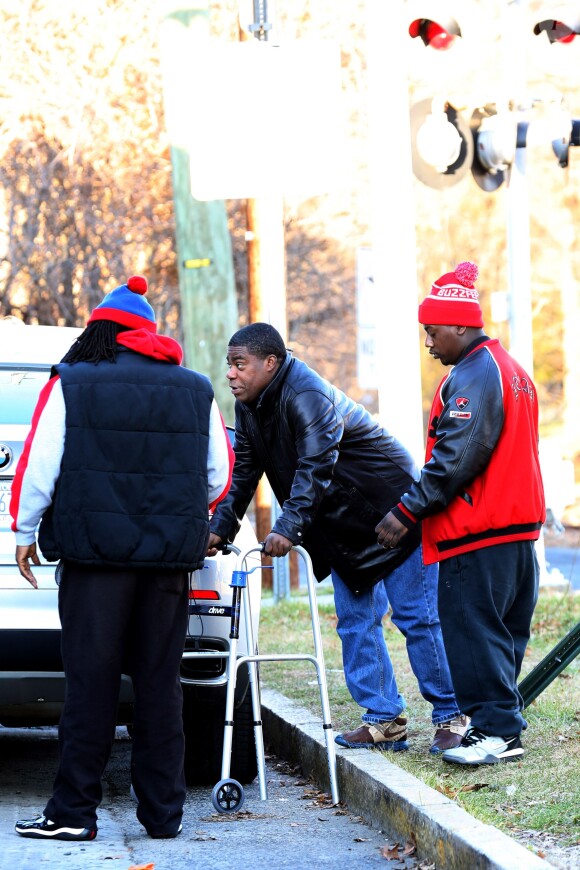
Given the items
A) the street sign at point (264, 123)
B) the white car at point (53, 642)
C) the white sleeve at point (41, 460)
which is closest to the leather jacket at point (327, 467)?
the white car at point (53, 642)

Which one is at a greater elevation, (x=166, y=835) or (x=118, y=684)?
(x=118, y=684)

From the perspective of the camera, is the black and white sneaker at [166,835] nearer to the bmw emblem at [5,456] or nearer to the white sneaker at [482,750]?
the white sneaker at [482,750]

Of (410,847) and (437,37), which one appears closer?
(410,847)

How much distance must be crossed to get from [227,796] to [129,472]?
53.5 inches

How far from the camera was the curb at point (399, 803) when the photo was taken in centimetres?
439

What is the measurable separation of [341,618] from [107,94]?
14868mm

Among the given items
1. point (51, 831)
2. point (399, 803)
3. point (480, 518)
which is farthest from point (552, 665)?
point (51, 831)

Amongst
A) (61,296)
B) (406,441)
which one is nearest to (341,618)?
(406,441)

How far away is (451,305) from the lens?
5.78 metres

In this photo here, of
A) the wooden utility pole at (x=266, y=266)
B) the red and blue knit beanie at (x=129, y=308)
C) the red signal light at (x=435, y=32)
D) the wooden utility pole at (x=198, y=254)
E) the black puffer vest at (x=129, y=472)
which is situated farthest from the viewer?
the wooden utility pole at (x=198, y=254)

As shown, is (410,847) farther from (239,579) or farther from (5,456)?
(5,456)

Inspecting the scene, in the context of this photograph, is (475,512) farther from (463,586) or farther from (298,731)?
→ (298,731)

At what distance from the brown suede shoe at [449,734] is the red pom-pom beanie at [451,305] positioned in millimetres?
1628

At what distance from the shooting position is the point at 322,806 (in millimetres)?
5871
